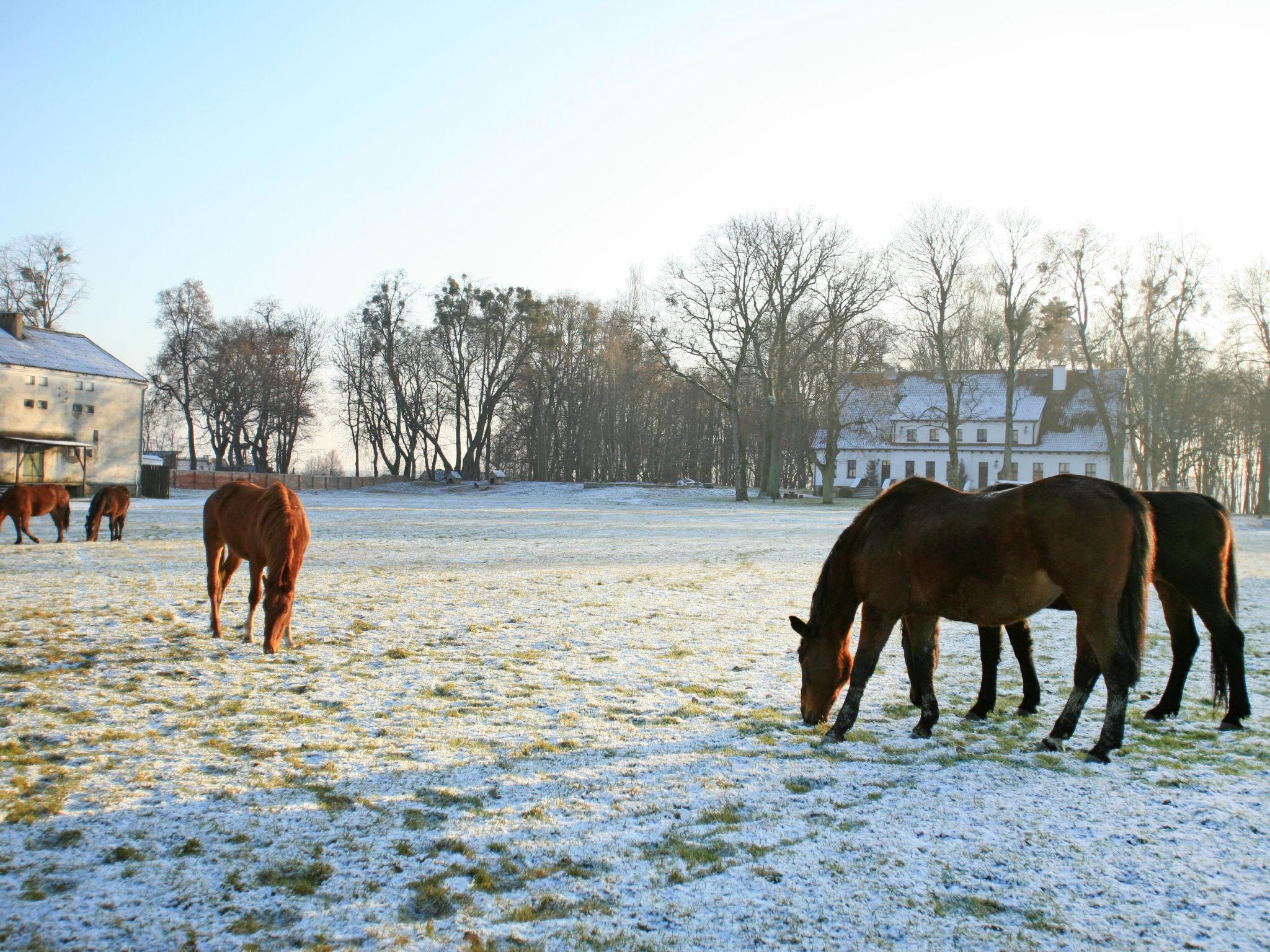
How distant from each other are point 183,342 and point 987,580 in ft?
197

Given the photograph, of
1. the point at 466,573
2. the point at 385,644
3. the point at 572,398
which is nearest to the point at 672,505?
the point at 572,398

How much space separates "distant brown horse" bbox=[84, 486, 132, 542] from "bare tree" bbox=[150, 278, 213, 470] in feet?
137

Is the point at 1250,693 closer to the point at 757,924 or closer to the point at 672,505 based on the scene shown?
the point at 757,924

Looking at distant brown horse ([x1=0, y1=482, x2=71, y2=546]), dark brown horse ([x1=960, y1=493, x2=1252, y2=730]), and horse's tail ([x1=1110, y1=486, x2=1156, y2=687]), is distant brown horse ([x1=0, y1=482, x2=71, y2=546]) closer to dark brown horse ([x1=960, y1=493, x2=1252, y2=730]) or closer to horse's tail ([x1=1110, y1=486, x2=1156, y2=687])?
dark brown horse ([x1=960, y1=493, x2=1252, y2=730])

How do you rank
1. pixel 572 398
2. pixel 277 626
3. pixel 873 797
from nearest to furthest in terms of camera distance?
pixel 873 797 < pixel 277 626 < pixel 572 398

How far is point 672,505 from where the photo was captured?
139 feet

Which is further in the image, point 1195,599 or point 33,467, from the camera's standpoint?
point 33,467

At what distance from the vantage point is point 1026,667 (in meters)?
5.59

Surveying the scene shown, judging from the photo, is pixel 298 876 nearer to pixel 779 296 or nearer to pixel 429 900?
pixel 429 900

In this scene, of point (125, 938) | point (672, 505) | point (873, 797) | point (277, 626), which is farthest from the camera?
point (672, 505)

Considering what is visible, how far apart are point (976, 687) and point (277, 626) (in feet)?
19.2

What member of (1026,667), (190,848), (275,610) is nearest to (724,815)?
(190,848)

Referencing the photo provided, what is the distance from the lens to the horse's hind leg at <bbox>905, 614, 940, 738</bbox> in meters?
5.00

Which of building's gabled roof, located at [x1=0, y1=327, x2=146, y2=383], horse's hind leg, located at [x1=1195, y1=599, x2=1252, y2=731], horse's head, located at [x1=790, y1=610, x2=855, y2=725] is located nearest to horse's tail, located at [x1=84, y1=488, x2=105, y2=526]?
horse's head, located at [x1=790, y1=610, x2=855, y2=725]
